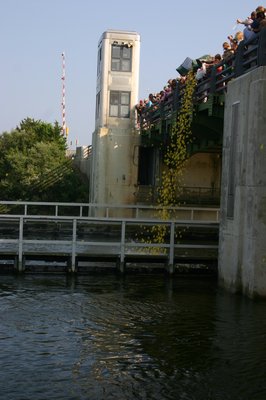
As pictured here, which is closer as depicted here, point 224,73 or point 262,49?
point 262,49

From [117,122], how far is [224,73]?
15.7 metres

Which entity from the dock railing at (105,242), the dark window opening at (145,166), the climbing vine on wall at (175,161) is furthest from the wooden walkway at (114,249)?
the dark window opening at (145,166)

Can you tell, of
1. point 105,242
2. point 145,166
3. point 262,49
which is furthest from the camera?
point 145,166

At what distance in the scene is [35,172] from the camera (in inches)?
1736

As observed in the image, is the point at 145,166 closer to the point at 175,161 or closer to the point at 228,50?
the point at 175,161

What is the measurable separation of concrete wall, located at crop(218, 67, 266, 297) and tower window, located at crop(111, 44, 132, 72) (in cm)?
1716

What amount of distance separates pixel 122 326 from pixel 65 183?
31.9 meters

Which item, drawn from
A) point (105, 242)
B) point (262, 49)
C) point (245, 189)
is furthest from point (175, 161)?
point (262, 49)

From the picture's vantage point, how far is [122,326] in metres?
11.5

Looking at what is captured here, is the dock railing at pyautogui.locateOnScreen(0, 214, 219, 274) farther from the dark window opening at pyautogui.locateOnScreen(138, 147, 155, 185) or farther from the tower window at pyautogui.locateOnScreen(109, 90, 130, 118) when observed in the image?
the tower window at pyautogui.locateOnScreen(109, 90, 130, 118)

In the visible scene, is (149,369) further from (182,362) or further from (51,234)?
(51,234)

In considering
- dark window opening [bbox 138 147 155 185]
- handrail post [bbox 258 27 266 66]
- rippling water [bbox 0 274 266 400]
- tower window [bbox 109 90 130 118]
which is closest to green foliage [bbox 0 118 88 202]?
dark window opening [bbox 138 147 155 185]

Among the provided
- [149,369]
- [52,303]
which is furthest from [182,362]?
[52,303]

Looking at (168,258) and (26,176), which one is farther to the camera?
(26,176)
